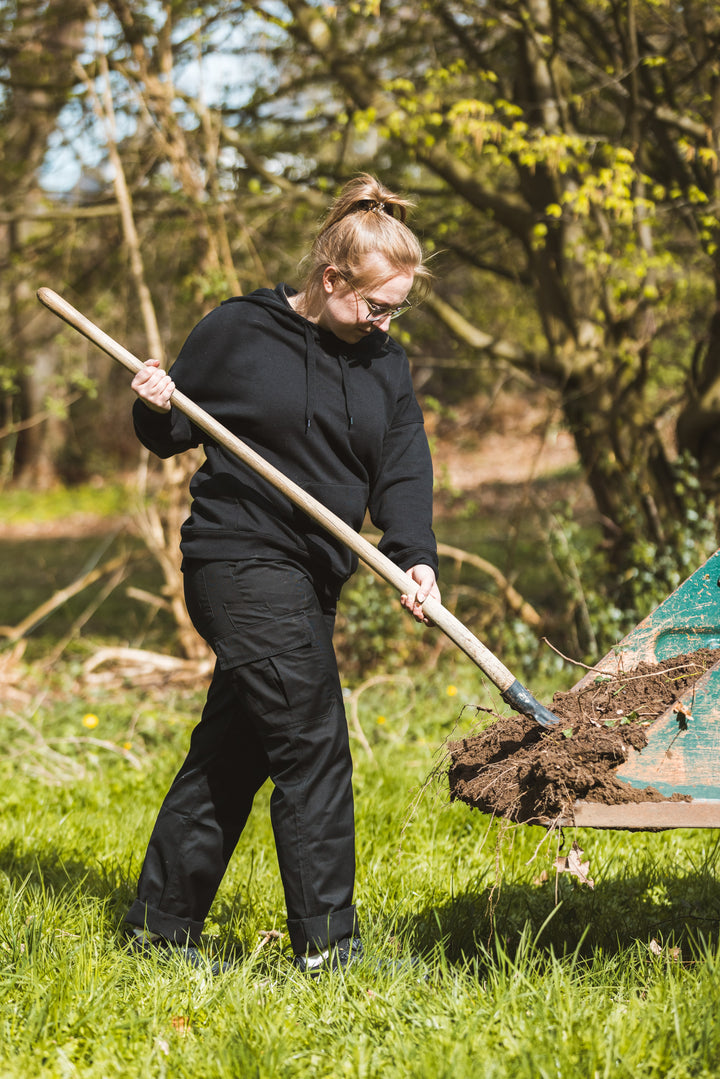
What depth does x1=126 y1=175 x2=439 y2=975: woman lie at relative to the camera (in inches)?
94.9

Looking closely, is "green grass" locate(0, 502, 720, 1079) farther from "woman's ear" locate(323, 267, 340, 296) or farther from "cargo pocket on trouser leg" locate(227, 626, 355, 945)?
"woman's ear" locate(323, 267, 340, 296)

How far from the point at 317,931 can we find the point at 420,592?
85 cm

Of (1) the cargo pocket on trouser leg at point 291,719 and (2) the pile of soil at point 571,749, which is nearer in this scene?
(2) the pile of soil at point 571,749

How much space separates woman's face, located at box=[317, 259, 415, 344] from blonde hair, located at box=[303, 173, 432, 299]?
0.5 inches

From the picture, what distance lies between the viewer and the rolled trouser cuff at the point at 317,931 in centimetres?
→ 239

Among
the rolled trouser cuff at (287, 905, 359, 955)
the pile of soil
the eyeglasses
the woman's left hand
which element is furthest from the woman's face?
the rolled trouser cuff at (287, 905, 359, 955)

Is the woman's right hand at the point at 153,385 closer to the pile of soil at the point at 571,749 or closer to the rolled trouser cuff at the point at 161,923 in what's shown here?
the pile of soil at the point at 571,749

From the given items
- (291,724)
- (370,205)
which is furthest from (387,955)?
(370,205)

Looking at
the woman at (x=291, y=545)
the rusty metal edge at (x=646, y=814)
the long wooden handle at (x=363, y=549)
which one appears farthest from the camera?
the woman at (x=291, y=545)

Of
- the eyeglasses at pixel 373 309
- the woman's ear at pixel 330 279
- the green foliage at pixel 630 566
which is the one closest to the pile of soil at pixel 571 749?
the eyeglasses at pixel 373 309

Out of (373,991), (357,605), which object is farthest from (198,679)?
(373,991)

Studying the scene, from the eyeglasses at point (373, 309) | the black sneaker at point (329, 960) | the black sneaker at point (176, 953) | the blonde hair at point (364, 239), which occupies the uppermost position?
the blonde hair at point (364, 239)

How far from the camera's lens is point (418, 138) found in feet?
19.1

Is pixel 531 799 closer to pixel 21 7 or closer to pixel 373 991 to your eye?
pixel 373 991
